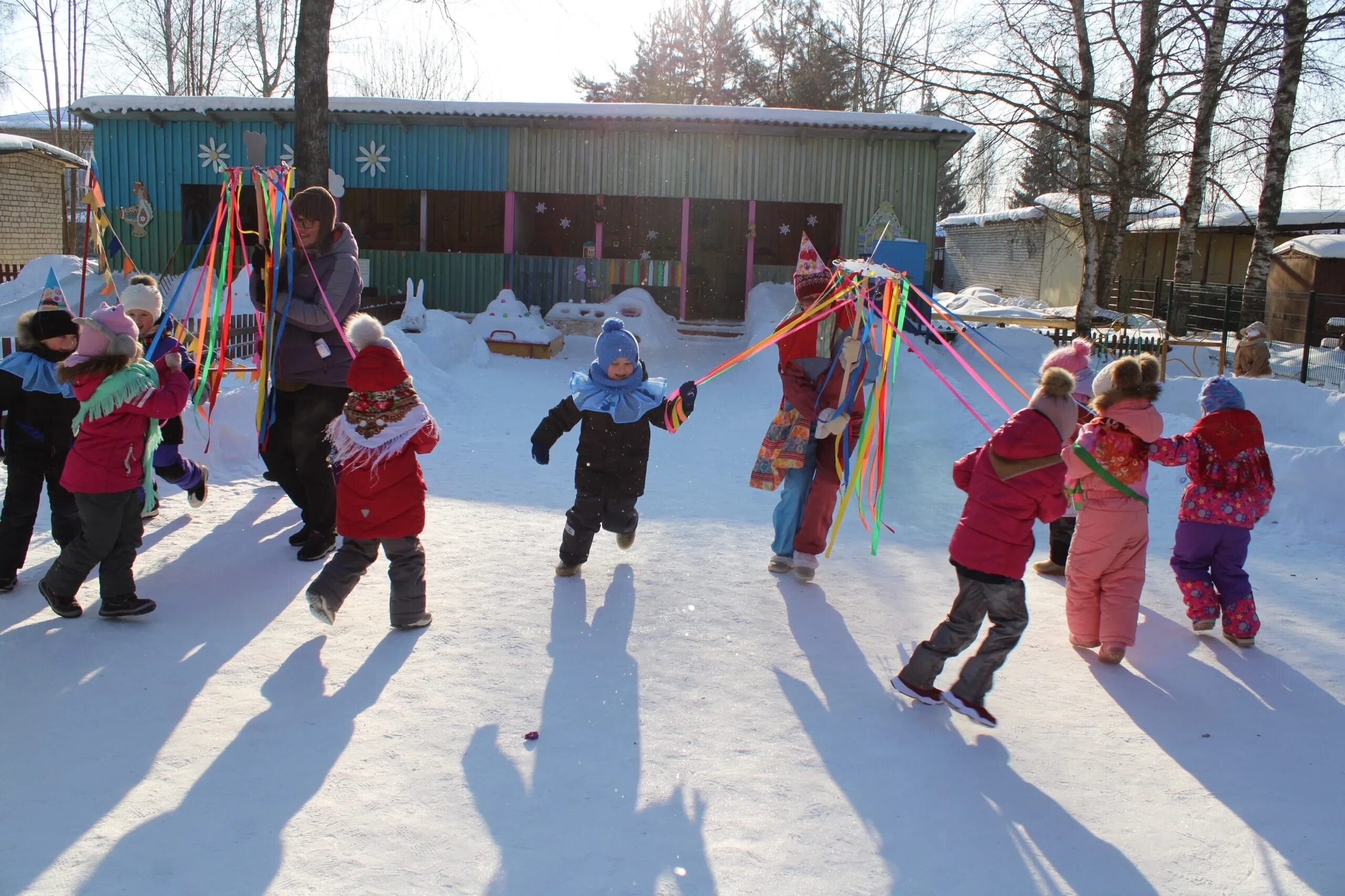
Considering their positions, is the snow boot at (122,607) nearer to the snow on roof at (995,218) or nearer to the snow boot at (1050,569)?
the snow boot at (1050,569)

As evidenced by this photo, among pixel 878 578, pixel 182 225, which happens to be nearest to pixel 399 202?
pixel 182 225

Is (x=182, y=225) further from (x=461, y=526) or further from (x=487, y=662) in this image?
(x=487, y=662)

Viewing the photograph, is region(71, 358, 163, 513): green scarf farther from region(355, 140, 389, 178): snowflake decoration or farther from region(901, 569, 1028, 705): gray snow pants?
region(355, 140, 389, 178): snowflake decoration

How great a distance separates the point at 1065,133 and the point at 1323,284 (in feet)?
35.2

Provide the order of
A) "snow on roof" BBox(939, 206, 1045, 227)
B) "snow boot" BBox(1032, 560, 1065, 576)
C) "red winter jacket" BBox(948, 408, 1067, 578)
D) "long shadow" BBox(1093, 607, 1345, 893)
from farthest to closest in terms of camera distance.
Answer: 1. "snow on roof" BBox(939, 206, 1045, 227)
2. "snow boot" BBox(1032, 560, 1065, 576)
3. "red winter jacket" BBox(948, 408, 1067, 578)
4. "long shadow" BBox(1093, 607, 1345, 893)

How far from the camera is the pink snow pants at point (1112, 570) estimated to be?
4.00 meters

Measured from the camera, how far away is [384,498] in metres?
3.84

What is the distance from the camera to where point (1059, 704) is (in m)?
3.61

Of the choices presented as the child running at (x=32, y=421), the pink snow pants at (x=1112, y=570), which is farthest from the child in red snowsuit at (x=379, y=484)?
the pink snow pants at (x=1112, y=570)

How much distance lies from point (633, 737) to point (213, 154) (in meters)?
17.1

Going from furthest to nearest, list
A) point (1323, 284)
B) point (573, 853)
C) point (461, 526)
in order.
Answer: point (1323, 284), point (461, 526), point (573, 853)

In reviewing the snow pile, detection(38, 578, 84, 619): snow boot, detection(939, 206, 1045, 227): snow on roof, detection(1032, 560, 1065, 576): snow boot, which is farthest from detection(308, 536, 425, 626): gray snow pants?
detection(939, 206, 1045, 227): snow on roof

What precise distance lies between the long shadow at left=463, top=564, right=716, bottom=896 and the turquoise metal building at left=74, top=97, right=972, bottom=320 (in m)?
13.6

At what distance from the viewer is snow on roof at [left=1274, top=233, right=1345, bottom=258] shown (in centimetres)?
1927
